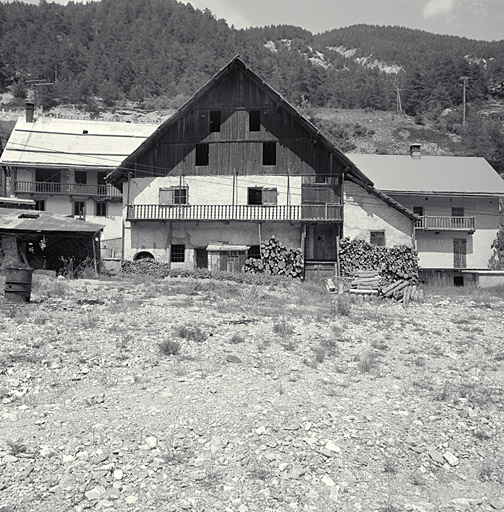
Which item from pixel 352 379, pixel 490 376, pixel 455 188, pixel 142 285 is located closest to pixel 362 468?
pixel 352 379

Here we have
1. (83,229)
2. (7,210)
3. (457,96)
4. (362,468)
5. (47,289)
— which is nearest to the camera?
(362,468)

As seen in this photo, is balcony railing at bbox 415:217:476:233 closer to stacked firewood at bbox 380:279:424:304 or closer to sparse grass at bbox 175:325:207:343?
stacked firewood at bbox 380:279:424:304

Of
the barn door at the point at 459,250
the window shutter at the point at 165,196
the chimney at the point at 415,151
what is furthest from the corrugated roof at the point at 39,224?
the chimney at the point at 415,151

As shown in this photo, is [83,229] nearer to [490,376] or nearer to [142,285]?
[142,285]

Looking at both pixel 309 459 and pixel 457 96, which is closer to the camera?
pixel 309 459

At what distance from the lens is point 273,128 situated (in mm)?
30109

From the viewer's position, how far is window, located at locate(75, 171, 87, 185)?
44.4 m

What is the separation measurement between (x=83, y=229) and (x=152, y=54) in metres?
122

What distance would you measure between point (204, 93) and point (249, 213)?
24.7 ft

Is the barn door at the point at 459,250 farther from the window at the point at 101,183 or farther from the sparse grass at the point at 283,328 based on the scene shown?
the sparse grass at the point at 283,328

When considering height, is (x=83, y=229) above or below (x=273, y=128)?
below

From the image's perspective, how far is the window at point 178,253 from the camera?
30.4 meters

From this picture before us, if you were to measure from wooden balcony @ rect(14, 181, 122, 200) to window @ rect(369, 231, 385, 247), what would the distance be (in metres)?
22.5

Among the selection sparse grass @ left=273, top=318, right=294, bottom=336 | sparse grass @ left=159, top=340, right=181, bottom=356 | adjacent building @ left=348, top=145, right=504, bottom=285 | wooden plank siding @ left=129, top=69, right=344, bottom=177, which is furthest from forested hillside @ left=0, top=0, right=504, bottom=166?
sparse grass @ left=159, top=340, right=181, bottom=356
